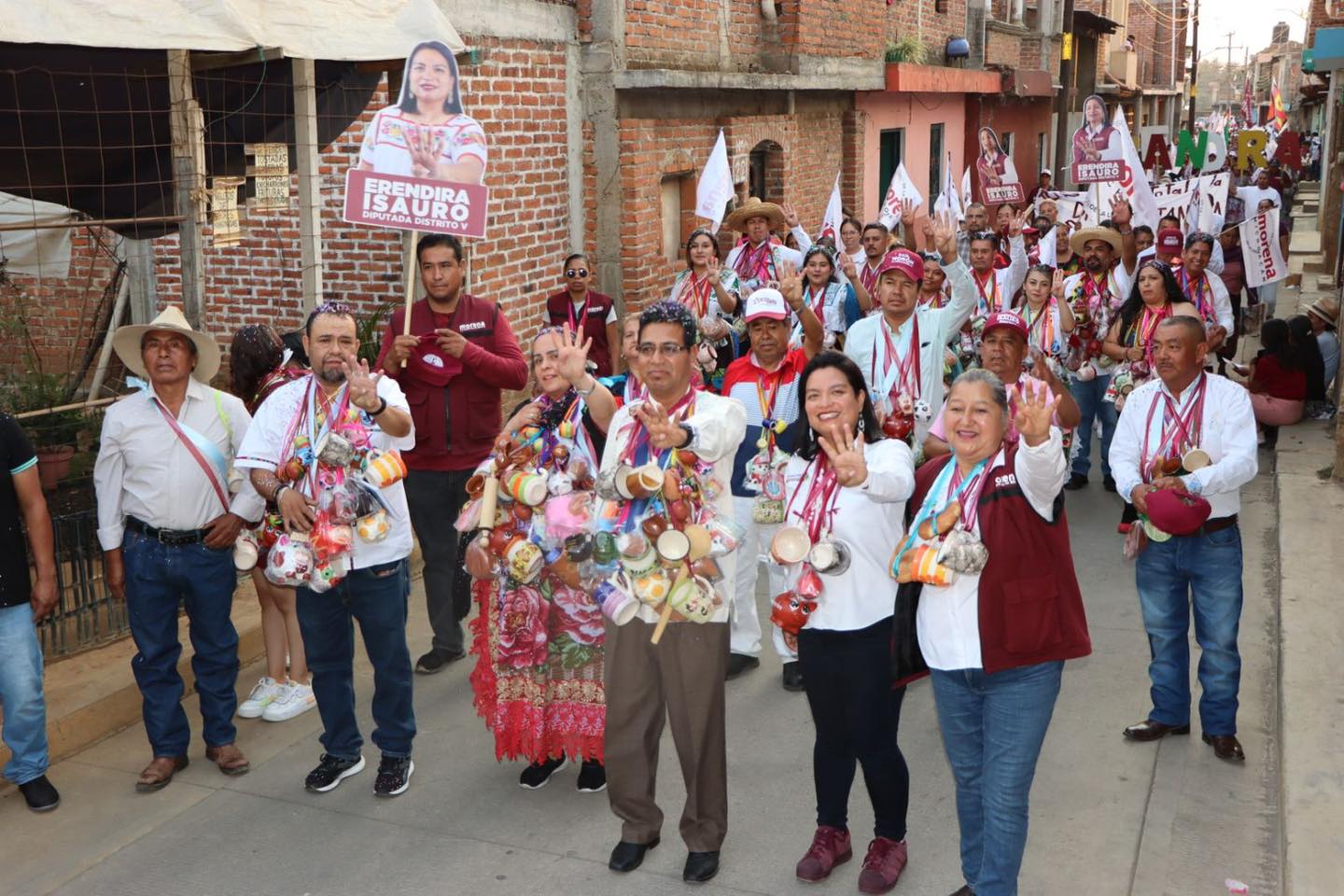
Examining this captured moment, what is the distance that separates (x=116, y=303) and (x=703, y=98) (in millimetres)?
6893

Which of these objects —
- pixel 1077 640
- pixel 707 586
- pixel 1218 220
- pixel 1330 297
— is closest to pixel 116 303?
pixel 707 586

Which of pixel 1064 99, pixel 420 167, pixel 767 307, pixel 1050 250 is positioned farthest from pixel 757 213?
pixel 1064 99

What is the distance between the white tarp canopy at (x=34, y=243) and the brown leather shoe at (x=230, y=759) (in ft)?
11.7

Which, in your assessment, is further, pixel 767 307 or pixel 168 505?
pixel 767 307

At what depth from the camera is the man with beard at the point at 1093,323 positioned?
9.09 metres

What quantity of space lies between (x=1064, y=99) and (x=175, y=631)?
31.4 metres

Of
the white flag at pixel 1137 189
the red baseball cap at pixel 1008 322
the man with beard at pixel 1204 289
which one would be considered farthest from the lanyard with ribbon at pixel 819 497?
the white flag at pixel 1137 189

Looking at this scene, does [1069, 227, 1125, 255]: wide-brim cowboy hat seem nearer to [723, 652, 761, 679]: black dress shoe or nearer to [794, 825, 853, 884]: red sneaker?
[723, 652, 761, 679]: black dress shoe

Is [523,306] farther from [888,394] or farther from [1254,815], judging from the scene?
[1254,815]

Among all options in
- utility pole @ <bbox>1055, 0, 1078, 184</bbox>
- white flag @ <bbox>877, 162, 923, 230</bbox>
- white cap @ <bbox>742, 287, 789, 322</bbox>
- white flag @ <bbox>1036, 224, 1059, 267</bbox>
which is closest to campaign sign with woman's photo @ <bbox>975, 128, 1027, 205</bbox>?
white flag @ <bbox>877, 162, 923, 230</bbox>

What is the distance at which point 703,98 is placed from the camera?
13047 millimetres

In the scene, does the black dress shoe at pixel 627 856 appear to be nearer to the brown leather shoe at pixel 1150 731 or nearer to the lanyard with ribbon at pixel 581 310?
the brown leather shoe at pixel 1150 731

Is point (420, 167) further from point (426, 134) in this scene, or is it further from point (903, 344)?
point (903, 344)

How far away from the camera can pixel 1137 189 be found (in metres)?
12.0
